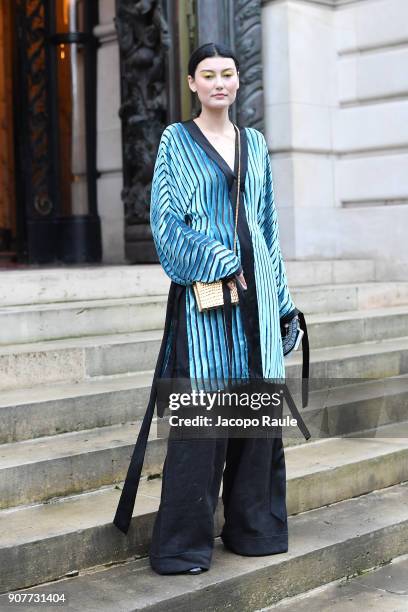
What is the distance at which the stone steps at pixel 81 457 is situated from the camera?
179 inches

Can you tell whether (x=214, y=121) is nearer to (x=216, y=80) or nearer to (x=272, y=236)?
(x=216, y=80)

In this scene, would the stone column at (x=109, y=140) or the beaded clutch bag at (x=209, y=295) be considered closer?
the beaded clutch bag at (x=209, y=295)

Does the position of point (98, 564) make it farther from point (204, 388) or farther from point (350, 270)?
point (350, 270)

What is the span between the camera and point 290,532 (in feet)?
15.7

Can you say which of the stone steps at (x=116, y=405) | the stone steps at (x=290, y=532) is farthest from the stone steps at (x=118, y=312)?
the stone steps at (x=290, y=532)

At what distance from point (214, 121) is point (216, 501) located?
58.9 inches

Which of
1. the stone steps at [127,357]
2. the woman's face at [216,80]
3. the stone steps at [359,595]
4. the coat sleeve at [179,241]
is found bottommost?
the stone steps at [359,595]

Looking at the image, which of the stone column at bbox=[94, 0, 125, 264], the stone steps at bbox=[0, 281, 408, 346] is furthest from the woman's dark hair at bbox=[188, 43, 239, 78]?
the stone column at bbox=[94, 0, 125, 264]

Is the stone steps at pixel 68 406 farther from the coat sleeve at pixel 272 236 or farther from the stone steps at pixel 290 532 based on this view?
the coat sleeve at pixel 272 236

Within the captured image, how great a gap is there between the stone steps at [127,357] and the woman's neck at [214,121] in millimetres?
1904

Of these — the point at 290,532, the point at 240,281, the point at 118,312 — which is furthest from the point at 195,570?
the point at 118,312

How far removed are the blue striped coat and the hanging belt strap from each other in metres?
0.06

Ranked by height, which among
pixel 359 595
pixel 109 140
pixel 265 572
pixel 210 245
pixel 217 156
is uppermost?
pixel 109 140

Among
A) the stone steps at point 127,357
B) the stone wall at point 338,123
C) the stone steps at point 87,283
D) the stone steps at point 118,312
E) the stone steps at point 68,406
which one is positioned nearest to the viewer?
the stone steps at point 68,406
